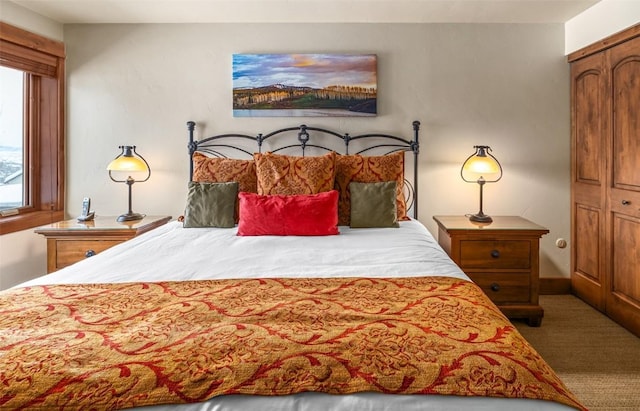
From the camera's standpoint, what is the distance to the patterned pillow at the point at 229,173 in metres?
2.90

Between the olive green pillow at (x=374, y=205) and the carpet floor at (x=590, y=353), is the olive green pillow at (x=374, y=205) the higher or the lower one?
the higher one

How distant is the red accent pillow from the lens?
249 centimetres

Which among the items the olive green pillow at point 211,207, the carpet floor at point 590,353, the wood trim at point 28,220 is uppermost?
the olive green pillow at point 211,207

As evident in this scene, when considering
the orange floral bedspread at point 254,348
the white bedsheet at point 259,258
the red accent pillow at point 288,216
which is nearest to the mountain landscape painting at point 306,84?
the red accent pillow at point 288,216

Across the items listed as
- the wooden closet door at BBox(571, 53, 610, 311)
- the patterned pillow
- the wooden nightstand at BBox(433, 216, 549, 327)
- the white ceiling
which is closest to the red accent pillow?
the patterned pillow

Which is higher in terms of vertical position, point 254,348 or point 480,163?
point 480,163

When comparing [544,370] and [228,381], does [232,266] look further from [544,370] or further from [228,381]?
[544,370]

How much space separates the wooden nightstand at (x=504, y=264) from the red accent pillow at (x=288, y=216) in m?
0.89

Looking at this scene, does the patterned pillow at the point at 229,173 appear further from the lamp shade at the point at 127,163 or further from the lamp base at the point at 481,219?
the lamp base at the point at 481,219

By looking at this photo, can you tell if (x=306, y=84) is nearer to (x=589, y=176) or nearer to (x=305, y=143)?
(x=305, y=143)

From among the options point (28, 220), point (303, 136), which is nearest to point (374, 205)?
point (303, 136)

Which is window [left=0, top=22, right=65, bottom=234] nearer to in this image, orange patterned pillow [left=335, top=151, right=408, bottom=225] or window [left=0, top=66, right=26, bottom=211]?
window [left=0, top=66, right=26, bottom=211]

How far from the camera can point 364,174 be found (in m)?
2.87

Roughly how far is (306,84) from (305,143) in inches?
18.2
